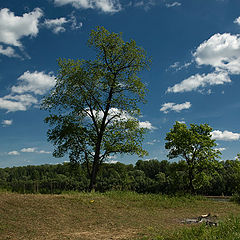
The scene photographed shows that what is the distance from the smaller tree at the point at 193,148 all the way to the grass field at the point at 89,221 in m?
15.3

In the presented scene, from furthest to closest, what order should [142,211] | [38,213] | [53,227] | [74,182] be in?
1. [74,182]
2. [142,211]
3. [38,213]
4. [53,227]

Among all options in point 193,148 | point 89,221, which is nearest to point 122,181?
point 193,148

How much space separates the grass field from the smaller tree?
1532cm

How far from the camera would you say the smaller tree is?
100 ft

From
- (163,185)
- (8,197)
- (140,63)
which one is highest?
(140,63)

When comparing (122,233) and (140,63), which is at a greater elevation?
(140,63)

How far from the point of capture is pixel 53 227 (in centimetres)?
986

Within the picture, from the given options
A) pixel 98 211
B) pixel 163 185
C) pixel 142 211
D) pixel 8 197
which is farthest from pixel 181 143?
pixel 163 185

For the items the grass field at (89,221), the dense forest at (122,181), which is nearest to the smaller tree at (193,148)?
the dense forest at (122,181)

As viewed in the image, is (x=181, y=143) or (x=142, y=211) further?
(x=181, y=143)

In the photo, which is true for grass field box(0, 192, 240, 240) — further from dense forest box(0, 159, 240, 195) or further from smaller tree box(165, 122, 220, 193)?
smaller tree box(165, 122, 220, 193)

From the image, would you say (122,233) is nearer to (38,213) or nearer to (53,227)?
(53,227)

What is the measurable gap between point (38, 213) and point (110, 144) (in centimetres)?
1020

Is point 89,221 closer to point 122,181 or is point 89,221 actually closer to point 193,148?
point 193,148
